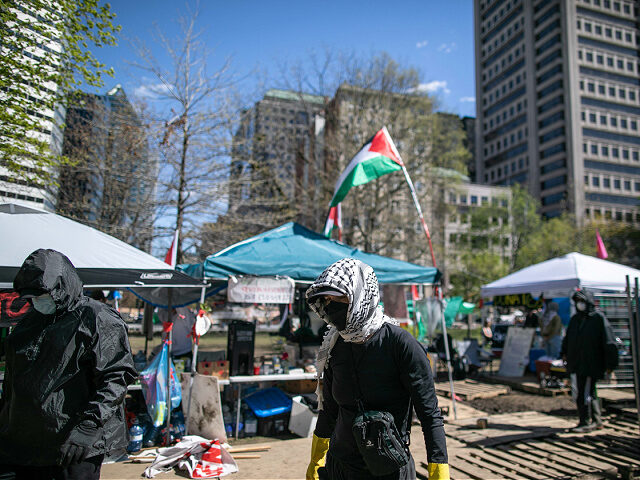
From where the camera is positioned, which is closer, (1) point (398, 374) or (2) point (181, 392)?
(1) point (398, 374)

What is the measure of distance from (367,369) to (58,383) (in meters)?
1.71

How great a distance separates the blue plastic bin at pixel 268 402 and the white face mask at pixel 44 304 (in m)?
4.40

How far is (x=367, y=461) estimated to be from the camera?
194cm

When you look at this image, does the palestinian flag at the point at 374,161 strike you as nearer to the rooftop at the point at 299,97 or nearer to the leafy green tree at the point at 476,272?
the rooftop at the point at 299,97

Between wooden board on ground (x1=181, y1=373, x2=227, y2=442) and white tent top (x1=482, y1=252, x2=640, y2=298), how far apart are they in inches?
345

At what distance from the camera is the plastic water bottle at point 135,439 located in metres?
5.30

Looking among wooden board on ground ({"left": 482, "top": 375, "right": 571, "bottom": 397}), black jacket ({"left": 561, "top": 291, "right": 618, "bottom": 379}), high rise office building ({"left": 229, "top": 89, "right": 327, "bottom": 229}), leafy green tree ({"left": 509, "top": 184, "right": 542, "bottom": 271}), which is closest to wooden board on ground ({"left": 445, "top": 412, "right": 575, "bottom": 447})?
black jacket ({"left": 561, "top": 291, "right": 618, "bottom": 379})

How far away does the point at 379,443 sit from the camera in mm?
1904

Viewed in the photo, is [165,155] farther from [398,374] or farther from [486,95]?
[486,95]

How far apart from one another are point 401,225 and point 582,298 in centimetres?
1539

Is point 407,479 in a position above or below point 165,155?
below

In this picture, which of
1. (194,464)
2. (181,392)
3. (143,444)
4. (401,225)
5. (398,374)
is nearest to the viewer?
(398,374)

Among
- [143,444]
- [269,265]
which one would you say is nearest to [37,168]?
[269,265]

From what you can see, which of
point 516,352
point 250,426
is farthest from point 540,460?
point 516,352
